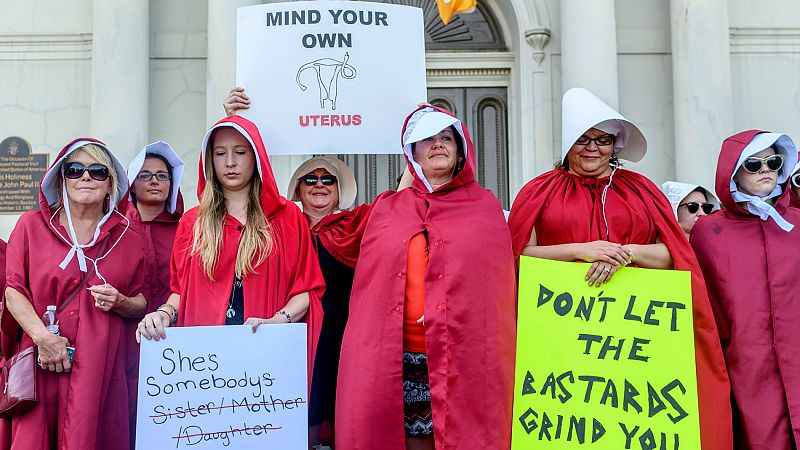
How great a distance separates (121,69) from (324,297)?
16.5 ft

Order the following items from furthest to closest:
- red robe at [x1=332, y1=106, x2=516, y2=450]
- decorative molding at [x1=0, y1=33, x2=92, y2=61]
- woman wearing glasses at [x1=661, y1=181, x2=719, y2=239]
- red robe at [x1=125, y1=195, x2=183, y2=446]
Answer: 1. decorative molding at [x1=0, y1=33, x2=92, y2=61]
2. woman wearing glasses at [x1=661, y1=181, x2=719, y2=239]
3. red robe at [x1=125, y1=195, x2=183, y2=446]
4. red robe at [x1=332, y1=106, x2=516, y2=450]

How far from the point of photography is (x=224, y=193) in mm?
3535

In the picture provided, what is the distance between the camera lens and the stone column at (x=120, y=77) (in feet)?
25.0

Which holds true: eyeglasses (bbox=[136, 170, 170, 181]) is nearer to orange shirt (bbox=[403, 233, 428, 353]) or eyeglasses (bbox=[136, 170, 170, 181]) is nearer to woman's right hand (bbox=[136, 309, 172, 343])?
woman's right hand (bbox=[136, 309, 172, 343])

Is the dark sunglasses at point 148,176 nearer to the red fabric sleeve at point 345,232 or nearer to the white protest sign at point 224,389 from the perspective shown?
the red fabric sleeve at point 345,232

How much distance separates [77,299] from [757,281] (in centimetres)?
309

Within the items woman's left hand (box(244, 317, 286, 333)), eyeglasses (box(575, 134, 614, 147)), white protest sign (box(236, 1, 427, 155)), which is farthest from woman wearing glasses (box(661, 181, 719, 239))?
woman's left hand (box(244, 317, 286, 333))

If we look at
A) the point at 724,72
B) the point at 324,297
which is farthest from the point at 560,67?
the point at 324,297

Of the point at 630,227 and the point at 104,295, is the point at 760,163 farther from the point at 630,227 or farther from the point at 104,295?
the point at 104,295

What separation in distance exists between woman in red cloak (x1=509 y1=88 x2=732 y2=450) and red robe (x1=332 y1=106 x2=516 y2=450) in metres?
0.31

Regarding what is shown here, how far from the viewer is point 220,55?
755cm

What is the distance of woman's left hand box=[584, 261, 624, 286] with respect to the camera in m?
3.18

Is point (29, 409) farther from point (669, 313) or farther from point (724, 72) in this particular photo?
point (724, 72)

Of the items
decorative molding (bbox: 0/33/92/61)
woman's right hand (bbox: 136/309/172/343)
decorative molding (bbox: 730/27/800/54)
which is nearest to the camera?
woman's right hand (bbox: 136/309/172/343)
